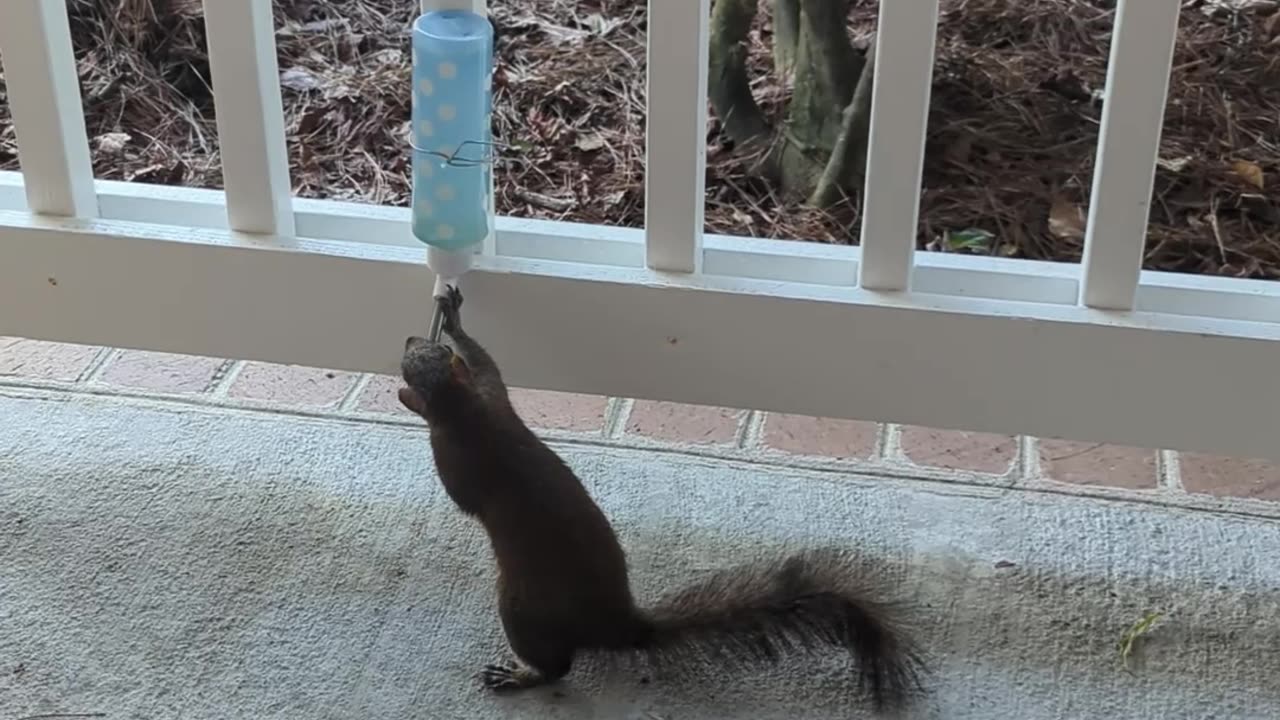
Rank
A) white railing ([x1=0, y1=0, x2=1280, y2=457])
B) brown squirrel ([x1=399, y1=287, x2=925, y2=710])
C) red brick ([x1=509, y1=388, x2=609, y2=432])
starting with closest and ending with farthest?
brown squirrel ([x1=399, y1=287, x2=925, y2=710]) < white railing ([x1=0, y1=0, x2=1280, y2=457]) < red brick ([x1=509, y1=388, x2=609, y2=432])

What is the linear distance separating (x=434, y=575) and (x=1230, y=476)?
847 millimetres

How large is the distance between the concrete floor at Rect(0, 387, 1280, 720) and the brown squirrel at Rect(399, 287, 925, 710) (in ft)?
0.24

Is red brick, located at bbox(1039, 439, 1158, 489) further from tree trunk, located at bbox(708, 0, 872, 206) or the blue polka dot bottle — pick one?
the blue polka dot bottle

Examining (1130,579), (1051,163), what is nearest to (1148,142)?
(1130,579)

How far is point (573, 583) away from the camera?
121 centimetres

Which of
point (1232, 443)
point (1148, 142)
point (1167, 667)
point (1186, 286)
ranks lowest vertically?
point (1167, 667)

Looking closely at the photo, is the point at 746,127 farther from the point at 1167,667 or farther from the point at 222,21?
the point at 1167,667

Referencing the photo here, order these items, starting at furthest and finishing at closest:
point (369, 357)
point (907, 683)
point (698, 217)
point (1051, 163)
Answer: point (1051, 163), point (369, 357), point (698, 217), point (907, 683)

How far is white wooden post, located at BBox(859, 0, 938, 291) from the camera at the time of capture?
128 cm

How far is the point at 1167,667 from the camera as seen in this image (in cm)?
134

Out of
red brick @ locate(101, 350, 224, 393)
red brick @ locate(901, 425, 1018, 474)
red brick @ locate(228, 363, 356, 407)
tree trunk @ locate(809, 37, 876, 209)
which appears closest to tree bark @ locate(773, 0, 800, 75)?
tree trunk @ locate(809, 37, 876, 209)

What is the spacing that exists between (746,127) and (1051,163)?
0.40m

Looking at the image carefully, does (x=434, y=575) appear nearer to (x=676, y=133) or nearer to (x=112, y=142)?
(x=676, y=133)

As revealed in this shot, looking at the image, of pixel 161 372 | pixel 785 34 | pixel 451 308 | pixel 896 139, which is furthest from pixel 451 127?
pixel 785 34
